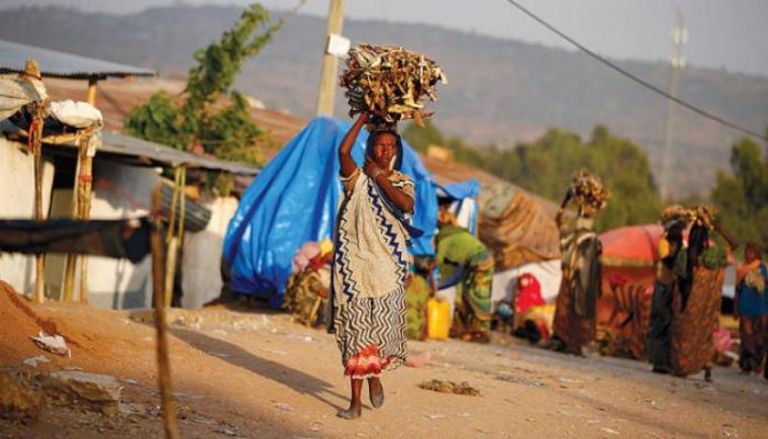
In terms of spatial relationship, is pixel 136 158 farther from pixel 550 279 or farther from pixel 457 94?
pixel 457 94

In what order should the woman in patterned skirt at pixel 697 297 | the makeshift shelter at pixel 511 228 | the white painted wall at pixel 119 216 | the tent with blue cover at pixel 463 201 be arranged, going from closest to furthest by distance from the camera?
the woman in patterned skirt at pixel 697 297 < the white painted wall at pixel 119 216 < the tent with blue cover at pixel 463 201 < the makeshift shelter at pixel 511 228

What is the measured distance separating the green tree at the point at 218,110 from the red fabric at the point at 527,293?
18.3 ft

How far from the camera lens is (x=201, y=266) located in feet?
67.0

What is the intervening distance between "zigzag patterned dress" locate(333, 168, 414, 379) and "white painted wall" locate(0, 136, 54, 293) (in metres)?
6.24

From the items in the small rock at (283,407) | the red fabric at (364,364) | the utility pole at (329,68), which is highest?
the utility pole at (329,68)

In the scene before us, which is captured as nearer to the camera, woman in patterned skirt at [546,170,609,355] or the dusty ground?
the dusty ground

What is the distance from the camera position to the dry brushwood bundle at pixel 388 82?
870cm

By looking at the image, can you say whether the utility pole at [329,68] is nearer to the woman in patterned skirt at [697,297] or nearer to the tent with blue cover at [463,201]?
the tent with blue cover at [463,201]

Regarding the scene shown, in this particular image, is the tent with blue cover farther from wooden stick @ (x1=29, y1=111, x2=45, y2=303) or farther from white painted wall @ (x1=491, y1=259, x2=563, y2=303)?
wooden stick @ (x1=29, y1=111, x2=45, y2=303)

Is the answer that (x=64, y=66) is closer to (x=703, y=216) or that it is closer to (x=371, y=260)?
(x=703, y=216)

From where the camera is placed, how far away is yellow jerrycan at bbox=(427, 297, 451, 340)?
1736cm

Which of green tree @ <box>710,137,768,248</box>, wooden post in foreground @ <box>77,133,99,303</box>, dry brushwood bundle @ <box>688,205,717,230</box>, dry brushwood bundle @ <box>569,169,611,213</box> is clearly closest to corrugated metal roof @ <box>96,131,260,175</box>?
wooden post in foreground @ <box>77,133,99,303</box>

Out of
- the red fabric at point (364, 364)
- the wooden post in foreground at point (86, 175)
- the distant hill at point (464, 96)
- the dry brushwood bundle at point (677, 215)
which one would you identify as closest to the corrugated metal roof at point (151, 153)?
the wooden post in foreground at point (86, 175)

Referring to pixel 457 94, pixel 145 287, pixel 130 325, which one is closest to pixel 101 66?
pixel 145 287
